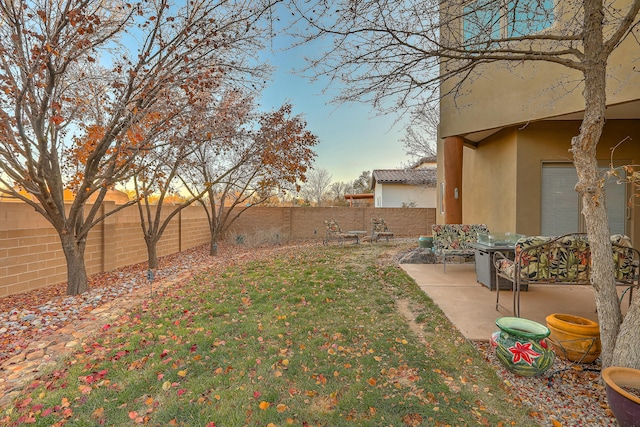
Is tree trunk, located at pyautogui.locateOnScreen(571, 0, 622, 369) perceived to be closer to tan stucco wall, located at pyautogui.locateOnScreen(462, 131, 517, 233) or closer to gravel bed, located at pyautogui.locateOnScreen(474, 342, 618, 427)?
gravel bed, located at pyautogui.locateOnScreen(474, 342, 618, 427)

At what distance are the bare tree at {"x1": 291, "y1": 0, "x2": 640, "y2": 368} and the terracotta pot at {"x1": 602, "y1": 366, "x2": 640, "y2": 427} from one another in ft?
0.51

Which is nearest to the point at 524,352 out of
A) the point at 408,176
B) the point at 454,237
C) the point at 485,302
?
the point at 485,302

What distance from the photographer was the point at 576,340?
2.70 m

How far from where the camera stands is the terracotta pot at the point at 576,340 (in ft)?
8.71

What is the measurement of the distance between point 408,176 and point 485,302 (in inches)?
668

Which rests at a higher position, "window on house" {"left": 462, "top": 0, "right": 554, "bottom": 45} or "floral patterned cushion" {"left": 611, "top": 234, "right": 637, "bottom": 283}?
"window on house" {"left": 462, "top": 0, "right": 554, "bottom": 45}

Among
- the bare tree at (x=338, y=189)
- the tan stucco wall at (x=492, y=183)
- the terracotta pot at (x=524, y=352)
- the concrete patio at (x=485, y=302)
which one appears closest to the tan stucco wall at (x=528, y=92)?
the tan stucco wall at (x=492, y=183)

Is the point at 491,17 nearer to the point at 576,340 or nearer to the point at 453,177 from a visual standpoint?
the point at 576,340

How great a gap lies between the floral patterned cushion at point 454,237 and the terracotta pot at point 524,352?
3784 mm

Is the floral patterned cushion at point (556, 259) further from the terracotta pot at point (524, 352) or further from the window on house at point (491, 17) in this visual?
the window on house at point (491, 17)

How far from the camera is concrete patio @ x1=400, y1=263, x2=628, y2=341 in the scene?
11.6 feet

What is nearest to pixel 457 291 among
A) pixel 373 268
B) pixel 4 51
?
pixel 373 268

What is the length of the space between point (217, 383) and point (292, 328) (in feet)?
3.85

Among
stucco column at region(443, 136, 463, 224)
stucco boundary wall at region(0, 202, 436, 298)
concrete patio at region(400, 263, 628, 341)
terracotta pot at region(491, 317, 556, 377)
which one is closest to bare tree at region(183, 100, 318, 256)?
stucco boundary wall at region(0, 202, 436, 298)
